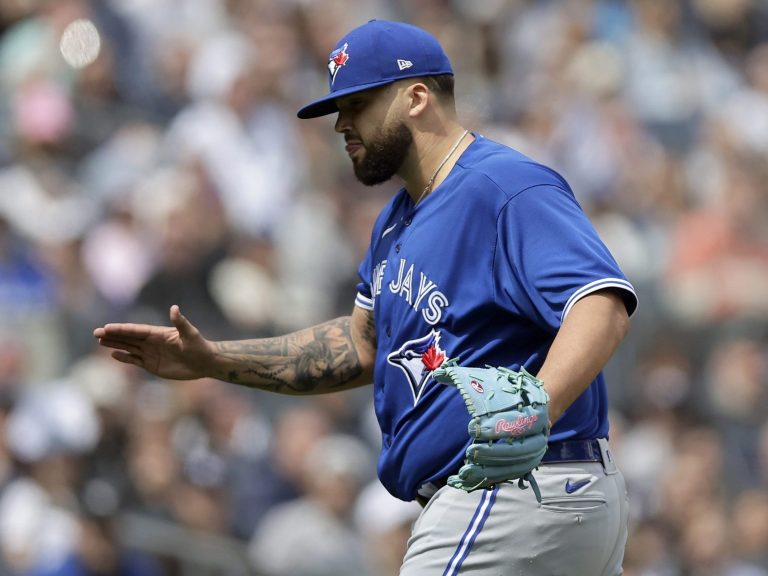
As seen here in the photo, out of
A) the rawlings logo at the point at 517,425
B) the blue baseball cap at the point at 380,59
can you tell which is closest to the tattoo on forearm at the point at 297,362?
the blue baseball cap at the point at 380,59

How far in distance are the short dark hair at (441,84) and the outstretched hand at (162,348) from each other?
3.25 feet

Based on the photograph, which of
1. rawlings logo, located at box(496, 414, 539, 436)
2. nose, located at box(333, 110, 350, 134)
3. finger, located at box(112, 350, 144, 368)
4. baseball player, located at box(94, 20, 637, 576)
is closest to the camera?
rawlings logo, located at box(496, 414, 539, 436)

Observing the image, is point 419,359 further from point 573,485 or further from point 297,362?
point 297,362

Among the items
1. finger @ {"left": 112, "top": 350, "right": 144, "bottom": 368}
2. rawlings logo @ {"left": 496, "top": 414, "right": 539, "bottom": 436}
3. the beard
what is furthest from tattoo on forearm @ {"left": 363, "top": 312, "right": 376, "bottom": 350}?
rawlings logo @ {"left": 496, "top": 414, "right": 539, "bottom": 436}

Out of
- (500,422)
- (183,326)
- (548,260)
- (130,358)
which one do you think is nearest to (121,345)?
(130,358)

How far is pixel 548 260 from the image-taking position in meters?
3.56

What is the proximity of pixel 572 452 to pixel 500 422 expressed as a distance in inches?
26.6

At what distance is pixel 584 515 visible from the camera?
12.2ft

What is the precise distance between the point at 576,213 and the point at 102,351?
453 cm

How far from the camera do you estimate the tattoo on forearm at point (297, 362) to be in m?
4.40

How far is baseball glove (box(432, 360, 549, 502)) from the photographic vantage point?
125 inches

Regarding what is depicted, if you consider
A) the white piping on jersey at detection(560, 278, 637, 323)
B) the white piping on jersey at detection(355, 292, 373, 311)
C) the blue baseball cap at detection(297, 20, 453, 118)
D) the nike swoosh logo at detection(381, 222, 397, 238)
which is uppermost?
the blue baseball cap at detection(297, 20, 453, 118)

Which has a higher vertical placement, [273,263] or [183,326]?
[183,326]

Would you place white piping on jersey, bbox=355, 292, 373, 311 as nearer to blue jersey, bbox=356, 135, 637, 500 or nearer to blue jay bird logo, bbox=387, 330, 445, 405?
blue jersey, bbox=356, 135, 637, 500
